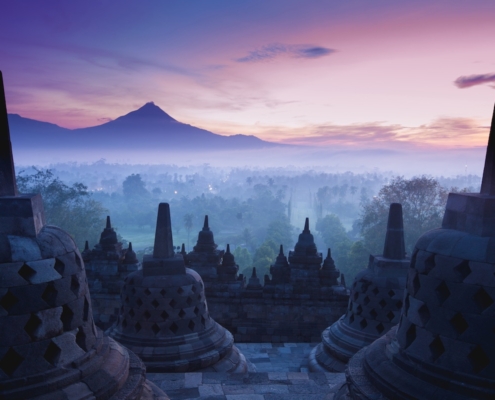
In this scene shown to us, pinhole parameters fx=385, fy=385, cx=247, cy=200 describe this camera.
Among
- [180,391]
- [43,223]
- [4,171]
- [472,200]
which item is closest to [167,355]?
[180,391]

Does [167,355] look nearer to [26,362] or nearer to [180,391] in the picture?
[180,391]

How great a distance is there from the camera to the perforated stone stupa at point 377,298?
8.46 meters

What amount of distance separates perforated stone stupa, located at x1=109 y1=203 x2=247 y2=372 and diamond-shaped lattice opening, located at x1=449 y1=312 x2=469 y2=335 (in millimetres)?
5468

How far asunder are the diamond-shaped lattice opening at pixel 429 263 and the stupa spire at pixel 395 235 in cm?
465

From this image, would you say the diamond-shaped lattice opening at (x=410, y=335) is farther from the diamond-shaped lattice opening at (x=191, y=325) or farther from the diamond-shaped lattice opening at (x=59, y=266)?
the diamond-shaped lattice opening at (x=191, y=325)

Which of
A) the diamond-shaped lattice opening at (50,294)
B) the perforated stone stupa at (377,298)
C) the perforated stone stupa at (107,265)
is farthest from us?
the perforated stone stupa at (107,265)

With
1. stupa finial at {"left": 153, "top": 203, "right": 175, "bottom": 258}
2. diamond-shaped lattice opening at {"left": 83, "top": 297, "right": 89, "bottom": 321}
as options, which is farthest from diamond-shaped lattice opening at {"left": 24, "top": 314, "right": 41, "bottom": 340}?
stupa finial at {"left": 153, "top": 203, "right": 175, "bottom": 258}

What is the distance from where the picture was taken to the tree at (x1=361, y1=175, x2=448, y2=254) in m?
33.2

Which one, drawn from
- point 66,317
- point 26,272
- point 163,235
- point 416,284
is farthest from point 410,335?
point 163,235

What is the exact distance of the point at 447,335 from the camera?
3799 mm

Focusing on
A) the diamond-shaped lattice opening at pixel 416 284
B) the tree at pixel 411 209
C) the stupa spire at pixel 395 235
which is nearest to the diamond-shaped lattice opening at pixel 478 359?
the diamond-shaped lattice opening at pixel 416 284

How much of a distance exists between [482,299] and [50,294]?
416 cm

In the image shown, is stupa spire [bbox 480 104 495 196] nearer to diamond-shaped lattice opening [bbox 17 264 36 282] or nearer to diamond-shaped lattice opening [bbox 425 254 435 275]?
diamond-shaped lattice opening [bbox 425 254 435 275]

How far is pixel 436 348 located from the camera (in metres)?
3.90
